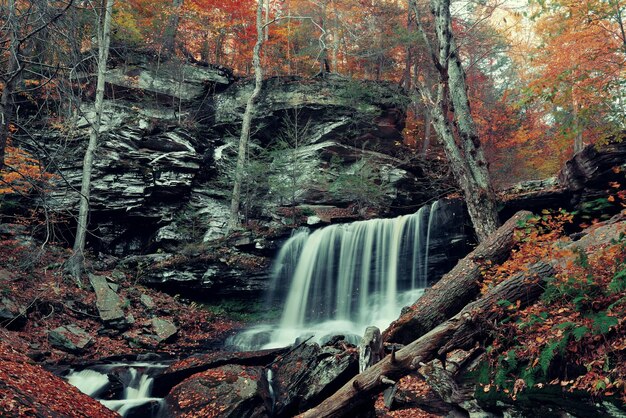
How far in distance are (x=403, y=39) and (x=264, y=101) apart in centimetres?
668

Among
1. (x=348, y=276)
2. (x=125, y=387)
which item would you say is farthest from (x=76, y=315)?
(x=348, y=276)

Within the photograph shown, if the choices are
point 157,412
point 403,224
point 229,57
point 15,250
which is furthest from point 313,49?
point 157,412

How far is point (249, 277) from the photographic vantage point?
1327 cm

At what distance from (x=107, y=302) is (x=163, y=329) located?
1.75 meters

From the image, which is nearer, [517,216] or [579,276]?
[579,276]

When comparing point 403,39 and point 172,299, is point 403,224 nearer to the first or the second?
point 172,299

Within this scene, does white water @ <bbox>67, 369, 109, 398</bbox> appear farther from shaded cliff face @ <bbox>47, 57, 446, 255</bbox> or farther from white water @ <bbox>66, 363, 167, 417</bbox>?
shaded cliff face @ <bbox>47, 57, 446, 255</bbox>

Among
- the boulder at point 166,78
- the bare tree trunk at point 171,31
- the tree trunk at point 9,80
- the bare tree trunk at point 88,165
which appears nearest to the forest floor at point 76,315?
the bare tree trunk at point 88,165

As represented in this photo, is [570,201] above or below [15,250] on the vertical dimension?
above

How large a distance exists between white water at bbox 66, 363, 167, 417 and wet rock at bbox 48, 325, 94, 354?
1142mm

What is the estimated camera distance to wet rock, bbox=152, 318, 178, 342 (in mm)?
9966

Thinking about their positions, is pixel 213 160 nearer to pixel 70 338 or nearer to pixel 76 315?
pixel 76 315

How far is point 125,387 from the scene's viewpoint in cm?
727

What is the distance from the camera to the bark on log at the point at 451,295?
6691 millimetres
